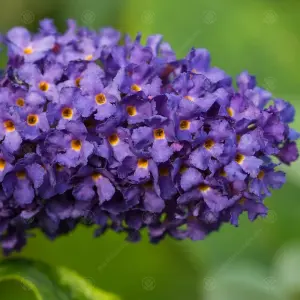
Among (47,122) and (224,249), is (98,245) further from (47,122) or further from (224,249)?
(47,122)

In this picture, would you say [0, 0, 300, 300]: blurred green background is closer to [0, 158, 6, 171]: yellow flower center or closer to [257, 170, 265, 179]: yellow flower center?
[257, 170, 265, 179]: yellow flower center

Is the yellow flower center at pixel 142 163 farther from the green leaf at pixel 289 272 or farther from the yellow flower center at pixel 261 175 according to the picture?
the green leaf at pixel 289 272

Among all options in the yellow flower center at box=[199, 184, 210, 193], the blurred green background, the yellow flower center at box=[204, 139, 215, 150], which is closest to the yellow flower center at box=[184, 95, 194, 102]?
the yellow flower center at box=[204, 139, 215, 150]

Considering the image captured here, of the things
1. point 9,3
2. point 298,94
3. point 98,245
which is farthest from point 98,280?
point 9,3

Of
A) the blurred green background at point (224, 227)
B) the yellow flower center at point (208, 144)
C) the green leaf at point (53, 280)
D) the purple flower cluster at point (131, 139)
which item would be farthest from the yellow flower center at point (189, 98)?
the blurred green background at point (224, 227)

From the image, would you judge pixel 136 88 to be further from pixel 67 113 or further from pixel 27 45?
pixel 27 45

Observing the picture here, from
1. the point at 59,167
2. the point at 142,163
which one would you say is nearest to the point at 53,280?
the point at 59,167

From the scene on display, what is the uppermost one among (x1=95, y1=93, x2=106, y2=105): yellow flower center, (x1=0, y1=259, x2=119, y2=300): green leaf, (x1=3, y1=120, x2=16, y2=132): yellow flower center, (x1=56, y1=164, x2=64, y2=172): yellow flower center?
(x1=95, y1=93, x2=106, y2=105): yellow flower center
